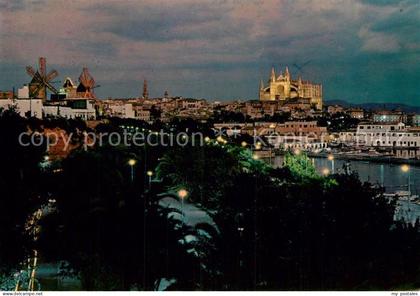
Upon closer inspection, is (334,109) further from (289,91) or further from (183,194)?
(183,194)

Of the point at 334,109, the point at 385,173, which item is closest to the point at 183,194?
the point at 385,173

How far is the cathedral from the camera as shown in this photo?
1125 inches

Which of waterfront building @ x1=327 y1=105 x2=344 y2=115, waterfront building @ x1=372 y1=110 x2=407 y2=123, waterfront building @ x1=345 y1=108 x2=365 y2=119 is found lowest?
waterfront building @ x1=372 y1=110 x2=407 y2=123

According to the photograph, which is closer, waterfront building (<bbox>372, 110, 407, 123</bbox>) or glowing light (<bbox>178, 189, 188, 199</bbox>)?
glowing light (<bbox>178, 189, 188, 199</bbox>)

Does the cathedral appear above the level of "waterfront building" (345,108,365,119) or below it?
above

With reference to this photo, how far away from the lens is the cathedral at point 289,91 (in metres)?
28.6

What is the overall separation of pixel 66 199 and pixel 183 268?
0.94 metres

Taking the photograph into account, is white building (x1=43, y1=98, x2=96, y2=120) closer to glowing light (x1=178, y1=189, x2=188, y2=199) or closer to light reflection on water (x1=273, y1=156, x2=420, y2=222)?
light reflection on water (x1=273, y1=156, x2=420, y2=222)

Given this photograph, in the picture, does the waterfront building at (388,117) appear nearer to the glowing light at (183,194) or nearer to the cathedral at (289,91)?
the cathedral at (289,91)

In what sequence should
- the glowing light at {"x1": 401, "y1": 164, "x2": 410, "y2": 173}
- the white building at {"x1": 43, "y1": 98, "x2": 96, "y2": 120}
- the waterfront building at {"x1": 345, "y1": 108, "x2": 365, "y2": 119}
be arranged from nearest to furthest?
the white building at {"x1": 43, "y1": 98, "x2": 96, "y2": 120} < the glowing light at {"x1": 401, "y1": 164, "x2": 410, "y2": 173} < the waterfront building at {"x1": 345, "y1": 108, "x2": 365, "y2": 119}

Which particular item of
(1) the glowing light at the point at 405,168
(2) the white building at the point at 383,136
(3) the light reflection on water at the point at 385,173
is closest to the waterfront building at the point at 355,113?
(2) the white building at the point at 383,136

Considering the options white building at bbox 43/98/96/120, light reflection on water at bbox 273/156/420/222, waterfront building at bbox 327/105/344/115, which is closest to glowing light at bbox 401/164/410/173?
light reflection on water at bbox 273/156/420/222

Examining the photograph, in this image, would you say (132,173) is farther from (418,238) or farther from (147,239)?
(418,238)

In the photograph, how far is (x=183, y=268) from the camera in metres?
2.91
